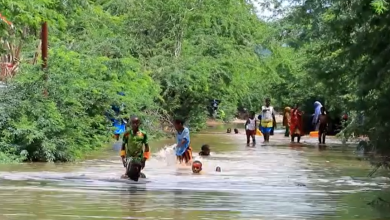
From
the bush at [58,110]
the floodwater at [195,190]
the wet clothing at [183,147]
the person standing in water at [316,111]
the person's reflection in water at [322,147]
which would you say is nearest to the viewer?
the floodwater at [195,190]

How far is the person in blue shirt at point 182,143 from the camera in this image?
20391 mm

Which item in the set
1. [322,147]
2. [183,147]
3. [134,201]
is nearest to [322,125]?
[322,147]

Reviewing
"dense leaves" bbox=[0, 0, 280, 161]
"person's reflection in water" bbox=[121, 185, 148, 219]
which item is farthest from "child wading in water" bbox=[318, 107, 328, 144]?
"person's reflection in water" bbox=[121, 185, 148, 219]

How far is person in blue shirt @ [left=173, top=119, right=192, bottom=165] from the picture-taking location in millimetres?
20391

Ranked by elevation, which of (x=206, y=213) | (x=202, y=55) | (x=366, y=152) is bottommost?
(x=206, y=213)

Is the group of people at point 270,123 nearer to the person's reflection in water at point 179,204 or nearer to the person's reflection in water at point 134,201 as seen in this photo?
the person's reflection in water at point 134,201

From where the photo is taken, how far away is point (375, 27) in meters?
12.3

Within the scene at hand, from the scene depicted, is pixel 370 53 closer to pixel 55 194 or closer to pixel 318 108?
pixel 55 194

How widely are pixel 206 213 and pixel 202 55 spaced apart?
87.2 feet

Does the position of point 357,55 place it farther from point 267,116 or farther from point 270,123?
point 270,123

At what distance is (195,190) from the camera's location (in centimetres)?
1628

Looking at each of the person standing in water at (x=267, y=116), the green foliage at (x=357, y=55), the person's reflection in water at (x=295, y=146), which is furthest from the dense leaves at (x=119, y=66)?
the green foliage at (x=357, y=55)

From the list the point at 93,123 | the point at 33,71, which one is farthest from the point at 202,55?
the point at 33,71

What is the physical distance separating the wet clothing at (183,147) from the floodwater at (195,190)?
31 centimetres
